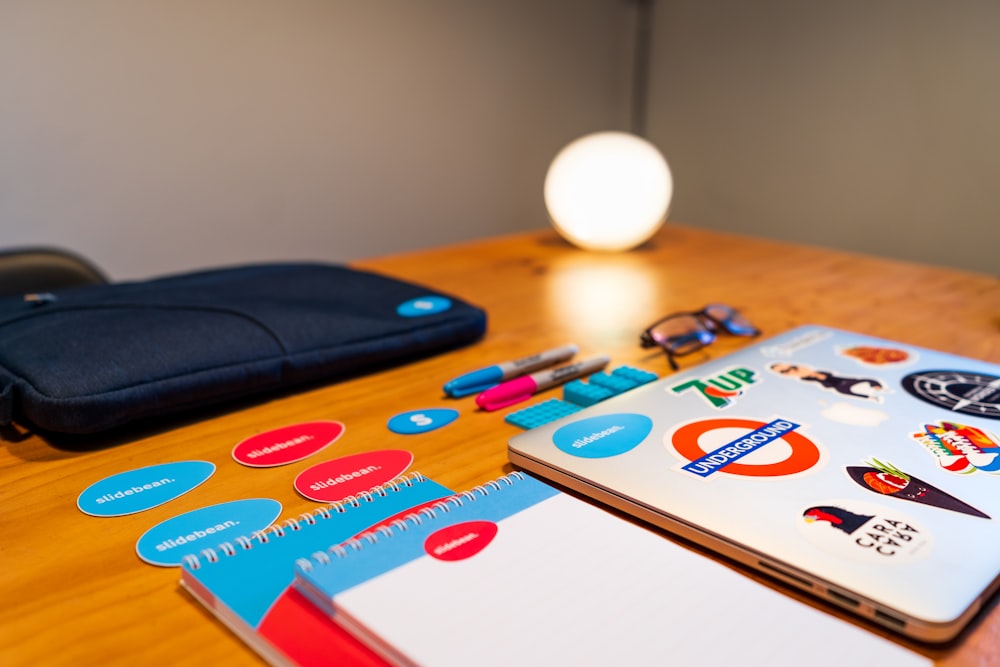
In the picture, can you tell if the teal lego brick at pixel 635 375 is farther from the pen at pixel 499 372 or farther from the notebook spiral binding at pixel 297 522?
the notebook spiral binding at pixel 297 522

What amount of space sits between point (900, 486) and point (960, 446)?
0.10m

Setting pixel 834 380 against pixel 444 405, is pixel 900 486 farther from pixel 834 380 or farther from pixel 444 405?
pixel 444 405

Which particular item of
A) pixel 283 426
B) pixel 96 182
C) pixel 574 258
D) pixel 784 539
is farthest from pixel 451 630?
pixel 96 182

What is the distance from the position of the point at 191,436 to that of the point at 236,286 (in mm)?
261

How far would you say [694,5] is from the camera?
6.98ft

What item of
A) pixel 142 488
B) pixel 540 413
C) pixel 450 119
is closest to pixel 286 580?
pixel 142 488

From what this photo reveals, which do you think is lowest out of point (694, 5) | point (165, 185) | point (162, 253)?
point (162, 253)

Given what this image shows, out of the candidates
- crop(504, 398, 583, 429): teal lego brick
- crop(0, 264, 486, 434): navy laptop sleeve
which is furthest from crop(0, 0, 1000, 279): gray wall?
crop(504, 398, 583, 429): teal lego brick

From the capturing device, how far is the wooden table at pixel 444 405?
0.43 m

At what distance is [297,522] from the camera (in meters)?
0.50

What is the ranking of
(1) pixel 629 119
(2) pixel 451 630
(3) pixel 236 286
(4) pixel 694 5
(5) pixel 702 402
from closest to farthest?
(2) pixel 451 630, (5) pixel 702 402, (3) pixel 236 286, (4) pixel 694 5, (1) pixel 629 119

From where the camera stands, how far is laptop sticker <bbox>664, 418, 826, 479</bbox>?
1.78 ft

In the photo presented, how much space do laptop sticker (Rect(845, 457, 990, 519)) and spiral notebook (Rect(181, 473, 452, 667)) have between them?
0.27 metres

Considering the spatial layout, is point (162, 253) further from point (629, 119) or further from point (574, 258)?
point (629, 119)
